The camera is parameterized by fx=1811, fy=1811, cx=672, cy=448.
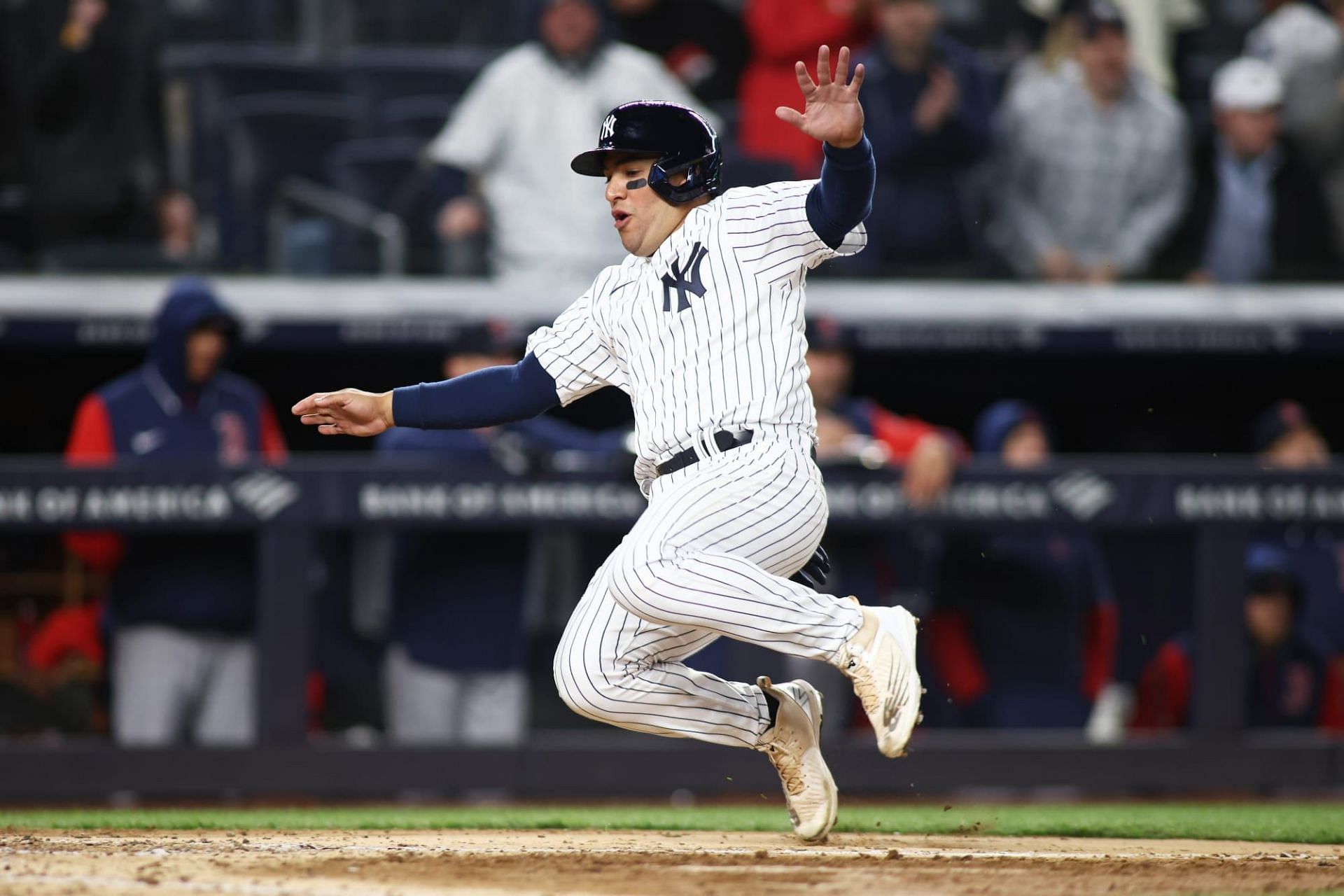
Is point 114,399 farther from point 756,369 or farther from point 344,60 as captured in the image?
point 756,369

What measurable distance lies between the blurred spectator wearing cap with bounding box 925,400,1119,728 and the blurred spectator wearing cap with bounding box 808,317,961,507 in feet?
1.04

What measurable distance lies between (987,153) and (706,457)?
404cm

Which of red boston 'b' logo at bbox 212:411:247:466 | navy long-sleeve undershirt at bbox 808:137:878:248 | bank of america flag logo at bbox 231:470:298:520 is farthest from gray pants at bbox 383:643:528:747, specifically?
navy long-sleeve undershirt at bbox 808:137:878:248

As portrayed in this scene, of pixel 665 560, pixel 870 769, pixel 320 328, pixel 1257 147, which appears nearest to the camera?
pixel 665 560

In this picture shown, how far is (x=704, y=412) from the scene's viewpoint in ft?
11.6

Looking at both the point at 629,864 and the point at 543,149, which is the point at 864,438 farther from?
the point at 629,864

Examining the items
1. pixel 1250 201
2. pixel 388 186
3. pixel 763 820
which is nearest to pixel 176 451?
pixel 388 186

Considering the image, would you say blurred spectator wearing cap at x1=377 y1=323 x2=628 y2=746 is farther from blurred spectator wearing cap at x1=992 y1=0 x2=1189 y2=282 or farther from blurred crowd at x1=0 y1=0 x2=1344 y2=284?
blurred spectator wearing cap at x1=992 y1=0 x2=1189 y2=282

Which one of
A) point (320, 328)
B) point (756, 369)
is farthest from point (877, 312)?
point (756, 369)

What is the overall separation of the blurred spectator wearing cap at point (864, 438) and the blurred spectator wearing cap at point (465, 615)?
69 centimetres

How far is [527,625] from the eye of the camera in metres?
5.98

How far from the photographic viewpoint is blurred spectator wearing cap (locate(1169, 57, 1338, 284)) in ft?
24.3

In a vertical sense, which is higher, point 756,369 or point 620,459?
point 756,369

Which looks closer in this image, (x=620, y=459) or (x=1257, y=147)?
(x=620, y=459)
